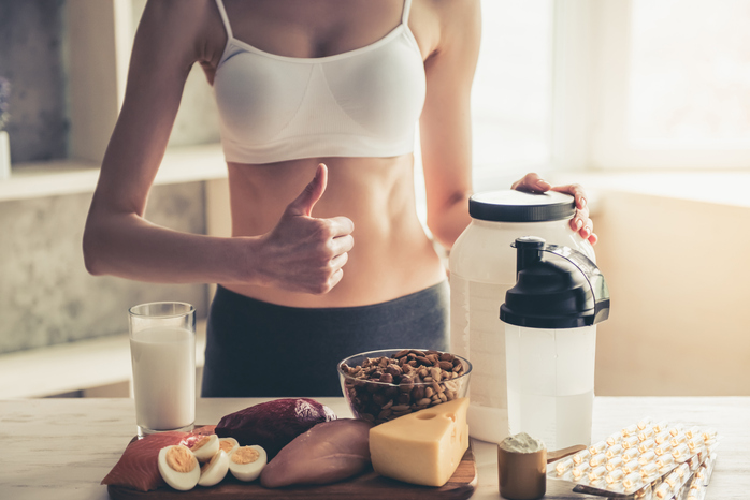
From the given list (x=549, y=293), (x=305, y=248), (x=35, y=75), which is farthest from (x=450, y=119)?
(x=35, y=75)

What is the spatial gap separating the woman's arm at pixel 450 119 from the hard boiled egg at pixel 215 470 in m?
0.63

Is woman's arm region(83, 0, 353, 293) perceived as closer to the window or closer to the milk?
the milk

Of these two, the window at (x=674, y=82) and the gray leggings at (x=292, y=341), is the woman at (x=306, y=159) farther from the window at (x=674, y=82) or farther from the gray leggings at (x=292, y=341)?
the window at (x=674, y=82)

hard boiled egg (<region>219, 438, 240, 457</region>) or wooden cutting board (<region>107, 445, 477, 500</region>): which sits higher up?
hard boiled egg (<region>219, 438, 240, 457</region>)

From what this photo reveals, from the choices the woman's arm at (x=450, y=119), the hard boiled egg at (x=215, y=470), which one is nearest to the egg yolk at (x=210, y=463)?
the hard boiled egg at (x=215, y=470)

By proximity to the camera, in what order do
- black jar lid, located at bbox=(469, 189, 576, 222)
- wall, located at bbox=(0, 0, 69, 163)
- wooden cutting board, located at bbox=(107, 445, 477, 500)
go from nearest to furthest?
wooden cutting board, located at bbox=(107, 445, 477, 500) → black jar lid, located at bbox=(469, 189, 576, 222) → wall, located at bbox=(0, 0, 69, 163)

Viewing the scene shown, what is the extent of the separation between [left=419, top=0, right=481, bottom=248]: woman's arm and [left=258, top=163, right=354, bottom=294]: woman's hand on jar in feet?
1.22

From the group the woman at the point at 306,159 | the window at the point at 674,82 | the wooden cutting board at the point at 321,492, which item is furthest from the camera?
the window at the point at 674,82

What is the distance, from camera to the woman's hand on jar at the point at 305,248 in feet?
3.20

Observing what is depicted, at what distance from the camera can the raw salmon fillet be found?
0.80 meters

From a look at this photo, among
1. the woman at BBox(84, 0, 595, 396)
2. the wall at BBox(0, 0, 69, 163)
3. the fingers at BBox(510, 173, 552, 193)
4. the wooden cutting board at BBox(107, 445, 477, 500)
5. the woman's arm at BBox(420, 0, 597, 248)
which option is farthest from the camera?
the wall at BBox(0, 0, 69, 163)

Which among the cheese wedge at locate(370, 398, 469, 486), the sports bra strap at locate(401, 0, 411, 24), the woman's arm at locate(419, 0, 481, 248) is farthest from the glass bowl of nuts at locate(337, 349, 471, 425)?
the sports bra strap at locate(401, 0, 411, 24)

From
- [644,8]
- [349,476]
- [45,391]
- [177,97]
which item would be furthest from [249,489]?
[644,8]

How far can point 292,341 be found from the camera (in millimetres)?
1257
